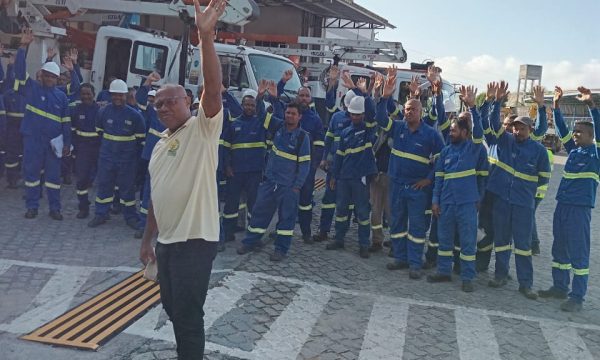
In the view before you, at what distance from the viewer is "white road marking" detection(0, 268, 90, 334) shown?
4113 mm

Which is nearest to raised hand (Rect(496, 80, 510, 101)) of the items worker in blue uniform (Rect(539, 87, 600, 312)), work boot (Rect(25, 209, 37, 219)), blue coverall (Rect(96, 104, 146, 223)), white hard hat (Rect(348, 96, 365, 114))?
worker in blue uniform (Rect(539, 87, 600, 312))

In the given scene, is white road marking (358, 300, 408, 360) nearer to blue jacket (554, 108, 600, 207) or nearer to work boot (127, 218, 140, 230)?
blue jacket (554, 108, 600, 207)

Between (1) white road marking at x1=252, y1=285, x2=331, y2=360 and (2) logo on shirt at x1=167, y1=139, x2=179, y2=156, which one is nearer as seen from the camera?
(2) logo on shirt at x1=167, y1=139, x2=179, y2=156

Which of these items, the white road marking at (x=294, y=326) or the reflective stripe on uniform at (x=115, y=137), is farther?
the reflective stripe on uniform at (x=115, y=137)

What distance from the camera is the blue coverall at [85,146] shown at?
23.8 ft

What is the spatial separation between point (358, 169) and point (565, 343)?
9.55ft

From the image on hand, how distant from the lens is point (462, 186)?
555 centimetres

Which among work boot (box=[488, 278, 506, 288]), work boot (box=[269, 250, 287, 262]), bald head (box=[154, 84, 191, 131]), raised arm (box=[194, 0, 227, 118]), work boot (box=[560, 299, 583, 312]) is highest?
raised arm (box=[194, 0, 227, 118])

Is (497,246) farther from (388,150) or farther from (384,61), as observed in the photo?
(384,61)

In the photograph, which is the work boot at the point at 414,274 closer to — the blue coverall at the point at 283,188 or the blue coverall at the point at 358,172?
the blue coverall at the point at 358,172

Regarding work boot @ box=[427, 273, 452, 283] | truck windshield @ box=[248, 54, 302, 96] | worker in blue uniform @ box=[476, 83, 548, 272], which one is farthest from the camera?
truck windshield @ box=[248, 54, 302, 96]

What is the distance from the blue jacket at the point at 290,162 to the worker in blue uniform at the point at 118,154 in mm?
2024

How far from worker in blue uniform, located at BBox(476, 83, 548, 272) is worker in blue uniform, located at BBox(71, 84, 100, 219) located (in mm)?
5215

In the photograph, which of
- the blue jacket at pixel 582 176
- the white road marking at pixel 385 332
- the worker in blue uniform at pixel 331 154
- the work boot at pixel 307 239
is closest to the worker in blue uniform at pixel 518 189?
the blue jacket at pixel 582 176
